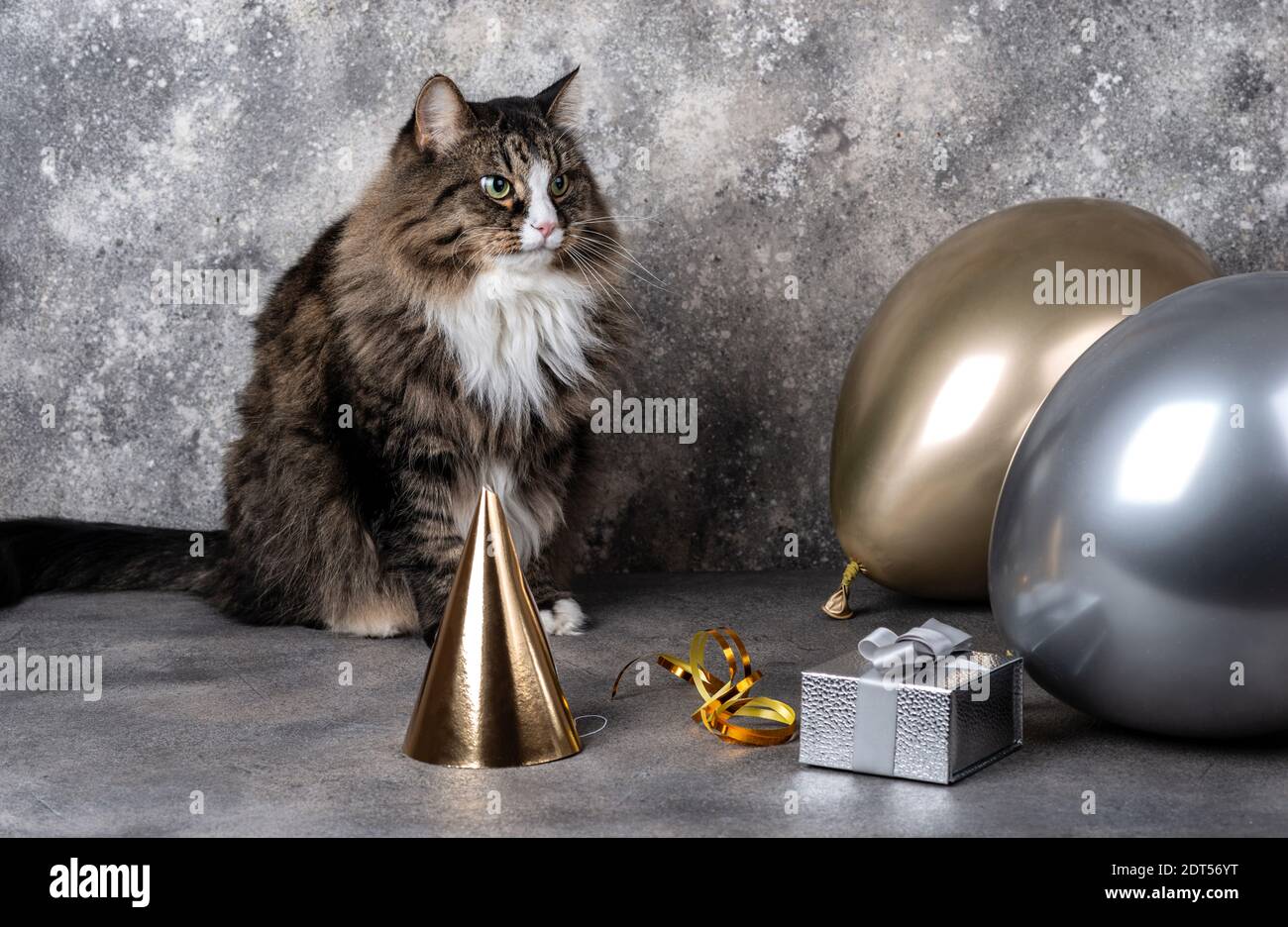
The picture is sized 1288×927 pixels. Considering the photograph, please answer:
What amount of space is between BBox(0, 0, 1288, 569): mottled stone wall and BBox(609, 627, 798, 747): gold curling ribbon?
40.1 inches

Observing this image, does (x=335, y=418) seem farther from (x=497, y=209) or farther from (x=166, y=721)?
(x=166, y=721)

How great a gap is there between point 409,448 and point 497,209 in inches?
16.3

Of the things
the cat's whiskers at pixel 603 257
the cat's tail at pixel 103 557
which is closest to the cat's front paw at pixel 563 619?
the cat's whiskers at pixel 603 257

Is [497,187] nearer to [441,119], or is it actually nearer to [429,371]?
[441,119]

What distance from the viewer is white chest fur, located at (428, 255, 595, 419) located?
204 centimetres

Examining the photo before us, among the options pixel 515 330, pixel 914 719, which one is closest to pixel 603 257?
pixel 515 330

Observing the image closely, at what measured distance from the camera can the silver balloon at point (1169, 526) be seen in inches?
56.5

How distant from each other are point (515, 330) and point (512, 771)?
0.79 meters

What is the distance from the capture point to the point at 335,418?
216cm

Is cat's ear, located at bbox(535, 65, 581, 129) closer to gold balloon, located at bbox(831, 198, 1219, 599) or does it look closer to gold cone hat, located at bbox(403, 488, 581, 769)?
gold balloon, located at bbox(831, 198, 1219, 599)

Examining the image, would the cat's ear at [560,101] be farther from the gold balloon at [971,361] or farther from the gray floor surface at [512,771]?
the gray floor surface at [512,771]

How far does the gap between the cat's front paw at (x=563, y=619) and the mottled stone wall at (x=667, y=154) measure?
0.59m
